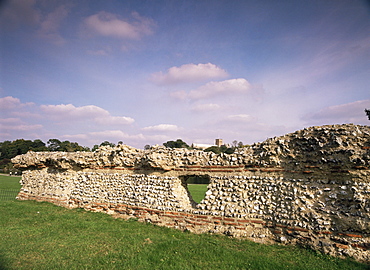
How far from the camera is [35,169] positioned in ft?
41.1

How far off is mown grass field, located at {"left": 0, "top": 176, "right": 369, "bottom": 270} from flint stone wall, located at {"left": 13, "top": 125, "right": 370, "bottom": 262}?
46 cm

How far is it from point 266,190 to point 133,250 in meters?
3.85

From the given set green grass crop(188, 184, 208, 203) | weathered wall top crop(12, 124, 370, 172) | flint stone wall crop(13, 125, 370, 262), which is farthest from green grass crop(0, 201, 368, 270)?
green grass crop(188, 184, 208, 203)

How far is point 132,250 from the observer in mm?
5289

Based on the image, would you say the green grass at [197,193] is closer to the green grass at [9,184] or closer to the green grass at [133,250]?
the green grass at [133,250]

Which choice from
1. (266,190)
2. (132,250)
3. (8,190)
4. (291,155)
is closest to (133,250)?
(132,250)

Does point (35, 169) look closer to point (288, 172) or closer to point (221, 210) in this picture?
point (221, 210)

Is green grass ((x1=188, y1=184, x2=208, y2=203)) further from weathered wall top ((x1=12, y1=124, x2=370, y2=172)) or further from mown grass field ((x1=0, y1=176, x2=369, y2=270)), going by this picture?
mown grass field ((x1=0, y1=176, x2=369, y2=270))

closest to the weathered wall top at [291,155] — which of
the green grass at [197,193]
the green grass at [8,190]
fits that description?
the green grass at [197,193]

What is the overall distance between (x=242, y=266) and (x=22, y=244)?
527cm

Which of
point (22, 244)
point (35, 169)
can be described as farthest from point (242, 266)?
point (35, 169)

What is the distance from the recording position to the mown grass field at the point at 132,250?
4629 mm

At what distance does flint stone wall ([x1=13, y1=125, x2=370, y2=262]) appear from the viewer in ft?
17.8

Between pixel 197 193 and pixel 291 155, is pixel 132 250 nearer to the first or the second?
pixel 291 155
